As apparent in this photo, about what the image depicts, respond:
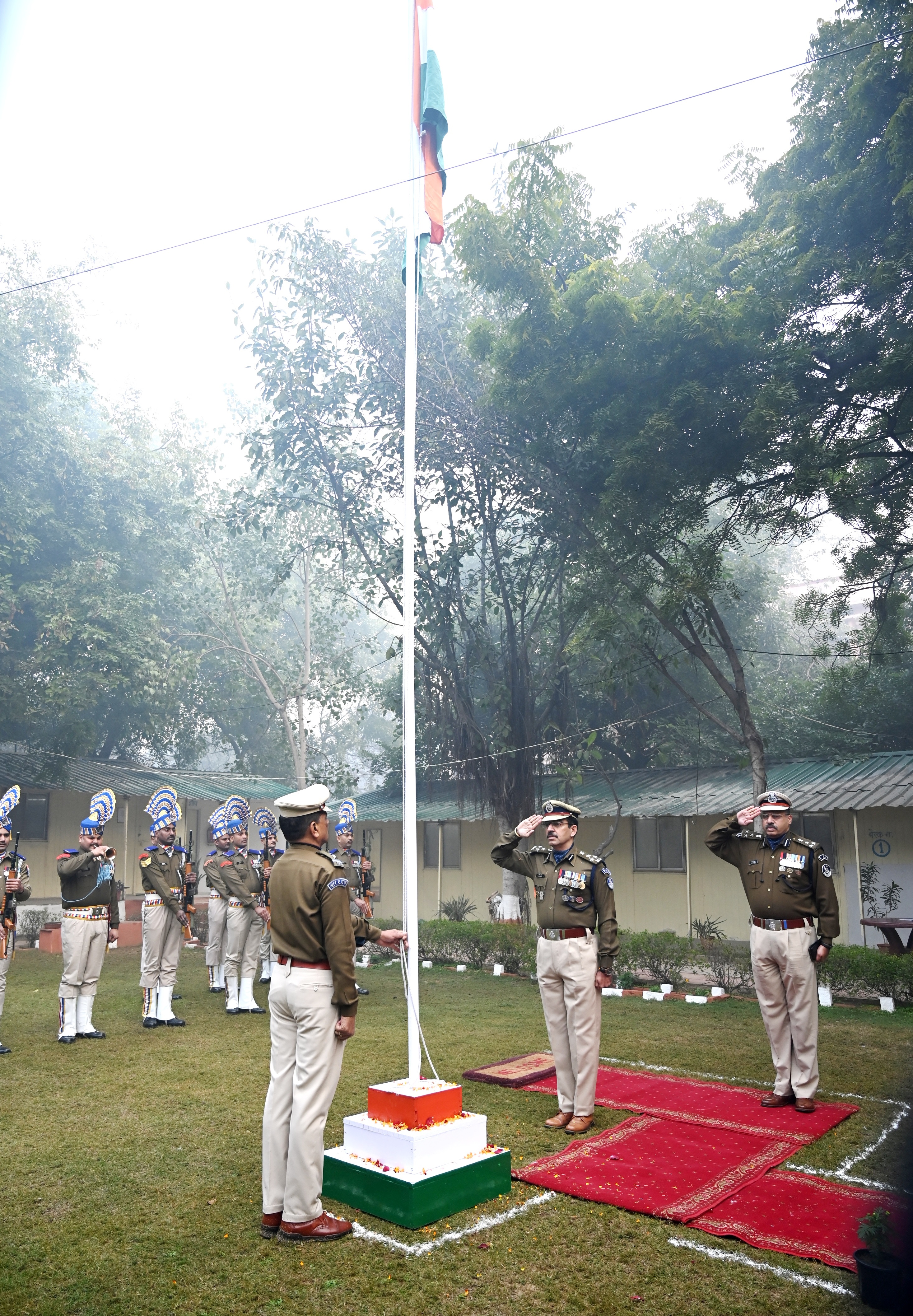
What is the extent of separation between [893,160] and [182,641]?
21.5 metres

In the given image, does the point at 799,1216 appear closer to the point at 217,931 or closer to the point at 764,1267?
the point at 764,1267

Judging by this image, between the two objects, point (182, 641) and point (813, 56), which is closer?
point (813, 56)

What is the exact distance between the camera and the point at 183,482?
2581 cm

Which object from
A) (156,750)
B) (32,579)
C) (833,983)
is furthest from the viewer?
(156,750)

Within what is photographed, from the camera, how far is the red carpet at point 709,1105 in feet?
19.5

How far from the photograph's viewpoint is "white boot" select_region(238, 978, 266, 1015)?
1048 cm

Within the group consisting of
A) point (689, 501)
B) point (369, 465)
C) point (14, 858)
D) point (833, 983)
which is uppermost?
point (369, 465)

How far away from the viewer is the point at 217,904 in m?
11.3

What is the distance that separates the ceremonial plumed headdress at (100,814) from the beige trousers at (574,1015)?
5.17 metres

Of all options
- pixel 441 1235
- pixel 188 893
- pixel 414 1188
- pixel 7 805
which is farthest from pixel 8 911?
pixel 441 1235

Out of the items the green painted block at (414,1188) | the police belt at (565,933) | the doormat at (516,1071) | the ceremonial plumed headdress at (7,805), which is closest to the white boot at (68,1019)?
the ceremonial plumed headdress at (7,805)

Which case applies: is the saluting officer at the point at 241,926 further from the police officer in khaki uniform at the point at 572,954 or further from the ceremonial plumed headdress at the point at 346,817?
the police officer in khaki uniform at the point at 572,954

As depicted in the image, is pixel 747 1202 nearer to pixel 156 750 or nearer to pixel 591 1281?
pixel 591 1281

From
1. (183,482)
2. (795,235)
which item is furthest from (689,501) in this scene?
(183,482)
